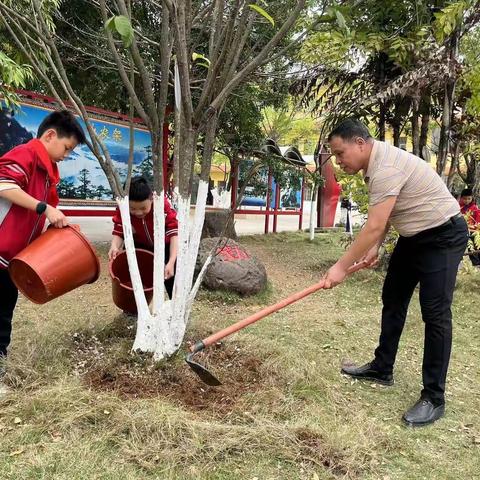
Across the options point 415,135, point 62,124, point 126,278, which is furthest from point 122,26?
point 415,135

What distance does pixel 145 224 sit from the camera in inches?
124

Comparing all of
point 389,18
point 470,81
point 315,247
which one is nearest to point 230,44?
point 389,18

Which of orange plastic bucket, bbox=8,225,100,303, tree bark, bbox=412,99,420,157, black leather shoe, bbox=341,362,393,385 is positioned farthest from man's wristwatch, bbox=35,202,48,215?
tree bark, bbox=412,99,420,157

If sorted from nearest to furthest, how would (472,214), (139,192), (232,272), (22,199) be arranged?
(22,199)
(139,192)
(232,272)
(472,214)

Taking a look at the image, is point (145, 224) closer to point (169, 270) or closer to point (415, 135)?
point (169, 270)

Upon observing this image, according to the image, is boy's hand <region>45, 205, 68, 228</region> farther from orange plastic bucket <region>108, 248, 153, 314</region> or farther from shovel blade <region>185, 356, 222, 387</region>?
shovel blade <region>185, 356, 222, 387</region>

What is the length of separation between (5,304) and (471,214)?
536 cm

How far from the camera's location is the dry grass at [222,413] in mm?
2029

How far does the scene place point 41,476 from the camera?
189 cm

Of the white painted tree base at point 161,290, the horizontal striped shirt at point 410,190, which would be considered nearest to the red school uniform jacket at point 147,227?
the white painted tree base at point 161,290

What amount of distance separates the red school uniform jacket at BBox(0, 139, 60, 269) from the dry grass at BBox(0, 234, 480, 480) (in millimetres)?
646

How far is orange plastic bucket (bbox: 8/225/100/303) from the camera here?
237 centimetres

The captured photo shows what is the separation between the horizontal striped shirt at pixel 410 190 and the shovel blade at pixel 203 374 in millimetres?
1136

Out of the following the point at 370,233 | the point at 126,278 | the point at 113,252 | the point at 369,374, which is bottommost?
the point at 369,374
